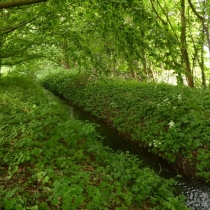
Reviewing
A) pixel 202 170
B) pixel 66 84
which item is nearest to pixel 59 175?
pixel 202 170

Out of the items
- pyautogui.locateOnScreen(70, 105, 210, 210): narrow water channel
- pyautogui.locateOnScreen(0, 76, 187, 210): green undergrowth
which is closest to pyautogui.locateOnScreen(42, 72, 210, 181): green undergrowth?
pyautogui.locateOnScreen(70, 105, 210, 210): narrow water channel

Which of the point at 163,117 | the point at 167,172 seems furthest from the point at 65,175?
the point at 163,117

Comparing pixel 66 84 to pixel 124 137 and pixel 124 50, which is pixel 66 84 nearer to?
pixel 124 137

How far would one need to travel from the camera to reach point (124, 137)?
9.09 m

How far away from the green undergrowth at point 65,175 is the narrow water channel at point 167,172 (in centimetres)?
63

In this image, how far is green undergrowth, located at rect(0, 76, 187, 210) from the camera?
356 cm

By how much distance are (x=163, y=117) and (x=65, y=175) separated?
16.0ft

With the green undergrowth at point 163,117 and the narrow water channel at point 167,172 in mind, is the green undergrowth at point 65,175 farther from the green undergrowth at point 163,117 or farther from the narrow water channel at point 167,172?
the green undergrowth at point 163,117

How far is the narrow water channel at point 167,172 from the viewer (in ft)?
17.2

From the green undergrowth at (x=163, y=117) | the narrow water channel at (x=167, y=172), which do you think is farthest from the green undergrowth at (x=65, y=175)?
the green undergrowth at (x=163, y=117)

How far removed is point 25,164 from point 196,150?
4.64m

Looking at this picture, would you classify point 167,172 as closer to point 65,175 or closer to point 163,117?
point 163,117

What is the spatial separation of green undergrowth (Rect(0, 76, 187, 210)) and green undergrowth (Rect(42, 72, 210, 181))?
1731 millimetres

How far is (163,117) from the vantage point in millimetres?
8211
